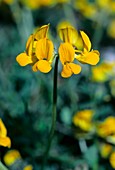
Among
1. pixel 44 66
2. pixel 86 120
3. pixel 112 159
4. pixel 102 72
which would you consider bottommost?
pixel 112 159

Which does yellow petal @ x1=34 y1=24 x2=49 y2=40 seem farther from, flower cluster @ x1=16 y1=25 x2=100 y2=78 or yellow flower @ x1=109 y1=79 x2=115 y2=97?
yellow flower @ x1=109 y1=79 x2=115 y2=97

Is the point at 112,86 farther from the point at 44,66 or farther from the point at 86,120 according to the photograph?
the point at 44,66

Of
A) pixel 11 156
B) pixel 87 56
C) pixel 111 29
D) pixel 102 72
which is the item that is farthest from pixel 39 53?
pixel 111 29

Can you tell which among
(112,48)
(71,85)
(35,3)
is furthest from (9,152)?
(112,48)

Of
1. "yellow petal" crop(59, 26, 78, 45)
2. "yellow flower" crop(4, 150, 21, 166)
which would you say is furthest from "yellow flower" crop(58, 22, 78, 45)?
"yellow flower" crop(4, 150, 21, 166)

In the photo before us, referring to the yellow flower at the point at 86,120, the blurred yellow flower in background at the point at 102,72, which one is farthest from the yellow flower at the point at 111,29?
the yellow flower at the point at 86,120

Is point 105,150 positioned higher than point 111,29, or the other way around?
point 111,29

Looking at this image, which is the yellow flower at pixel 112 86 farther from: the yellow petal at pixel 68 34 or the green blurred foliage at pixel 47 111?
the yellow petal at pixel 68 34

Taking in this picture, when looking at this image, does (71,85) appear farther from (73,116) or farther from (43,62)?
(43,62)
